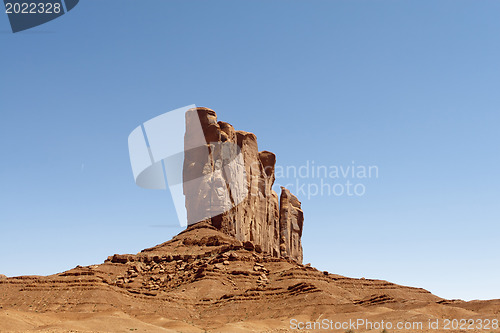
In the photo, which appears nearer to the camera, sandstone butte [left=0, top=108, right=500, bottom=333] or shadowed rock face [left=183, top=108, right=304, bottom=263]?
sandstone butte [left=0, top=108, right=500, bottom=333]

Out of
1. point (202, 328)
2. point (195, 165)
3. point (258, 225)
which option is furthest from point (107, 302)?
point (258, 225)

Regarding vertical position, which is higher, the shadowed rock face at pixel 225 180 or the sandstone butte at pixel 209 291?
the shadowed rock face at pixel 225 180

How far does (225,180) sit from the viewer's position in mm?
119812

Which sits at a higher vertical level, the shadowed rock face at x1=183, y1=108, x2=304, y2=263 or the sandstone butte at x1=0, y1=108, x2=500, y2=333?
the shadowed rock face at x1=183, y1=108, x2=304, y2=263

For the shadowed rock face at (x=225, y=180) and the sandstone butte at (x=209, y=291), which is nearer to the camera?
the sandstone butte at (x=209, y=291)

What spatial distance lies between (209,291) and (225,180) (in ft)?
145

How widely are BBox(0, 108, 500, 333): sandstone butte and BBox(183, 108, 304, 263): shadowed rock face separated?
1.01 feet

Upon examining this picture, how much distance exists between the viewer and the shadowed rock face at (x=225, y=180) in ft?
375

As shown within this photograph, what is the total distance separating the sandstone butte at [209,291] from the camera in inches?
2330

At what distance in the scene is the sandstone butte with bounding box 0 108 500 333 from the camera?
194ft

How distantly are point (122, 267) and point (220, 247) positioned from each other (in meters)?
17.7

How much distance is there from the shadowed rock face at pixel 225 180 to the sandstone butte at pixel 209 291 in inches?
12.1

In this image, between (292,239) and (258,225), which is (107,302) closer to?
(258,225)

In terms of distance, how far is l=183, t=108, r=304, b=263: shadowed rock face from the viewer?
4496 inches
